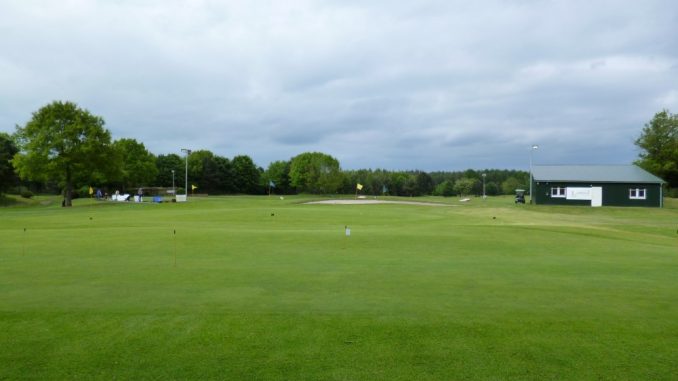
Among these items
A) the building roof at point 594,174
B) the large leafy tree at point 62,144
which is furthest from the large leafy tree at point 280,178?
the building roof at point 594,174

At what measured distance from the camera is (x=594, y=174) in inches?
2522

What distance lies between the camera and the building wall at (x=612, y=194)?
6091cm

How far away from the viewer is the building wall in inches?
2398

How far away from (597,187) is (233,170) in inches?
4012

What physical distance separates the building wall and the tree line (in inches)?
680

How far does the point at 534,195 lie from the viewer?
208 feet

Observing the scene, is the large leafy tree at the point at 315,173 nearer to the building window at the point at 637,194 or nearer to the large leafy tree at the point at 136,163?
the large leafy tree at the point at 136,163

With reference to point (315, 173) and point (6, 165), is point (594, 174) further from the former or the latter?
point (6, 165)

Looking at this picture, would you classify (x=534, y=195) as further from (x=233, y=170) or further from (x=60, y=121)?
(x=233, y=170)

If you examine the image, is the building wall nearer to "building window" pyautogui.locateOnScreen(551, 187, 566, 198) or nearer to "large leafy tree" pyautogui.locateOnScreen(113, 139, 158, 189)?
"building window" pyautogui.locateOnScreen(551, 187, 566, 198)

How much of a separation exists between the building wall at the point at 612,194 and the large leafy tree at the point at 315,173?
58559 mm

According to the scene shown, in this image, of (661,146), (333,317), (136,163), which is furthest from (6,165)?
(661,146)

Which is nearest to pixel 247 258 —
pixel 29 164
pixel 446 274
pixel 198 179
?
pixel 446 274

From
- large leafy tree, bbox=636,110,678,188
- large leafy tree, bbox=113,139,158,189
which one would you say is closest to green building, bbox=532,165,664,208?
large leafy tree, bbox=636,110,678,188
